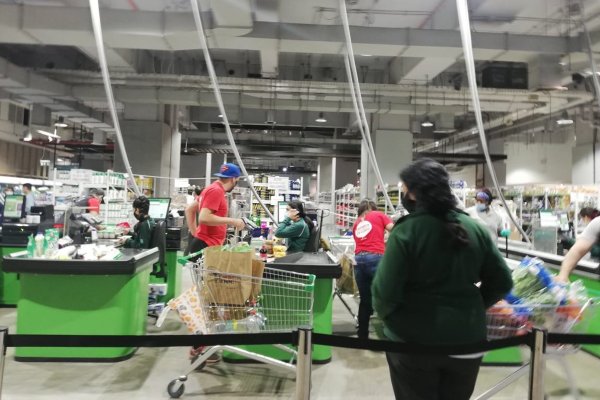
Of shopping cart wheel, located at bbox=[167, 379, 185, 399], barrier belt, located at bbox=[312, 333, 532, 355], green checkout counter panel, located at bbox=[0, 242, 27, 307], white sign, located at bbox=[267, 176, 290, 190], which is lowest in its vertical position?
shopping cart wheel, located at bbox=[167, 379, 185, 399]

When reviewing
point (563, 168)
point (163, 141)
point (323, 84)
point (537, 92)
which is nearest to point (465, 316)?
point (323, 84)

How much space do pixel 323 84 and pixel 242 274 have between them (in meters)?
8.57

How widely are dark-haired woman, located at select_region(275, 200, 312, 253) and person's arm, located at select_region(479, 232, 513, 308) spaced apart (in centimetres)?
274

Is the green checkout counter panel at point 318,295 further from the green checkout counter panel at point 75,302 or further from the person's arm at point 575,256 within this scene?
the person's arm at point 575,256

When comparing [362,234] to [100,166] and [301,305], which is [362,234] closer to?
[301,305]

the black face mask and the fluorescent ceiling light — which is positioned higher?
the fluorescent ceiling light

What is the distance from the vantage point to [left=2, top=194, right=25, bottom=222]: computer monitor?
224 inches

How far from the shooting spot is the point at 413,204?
193cm

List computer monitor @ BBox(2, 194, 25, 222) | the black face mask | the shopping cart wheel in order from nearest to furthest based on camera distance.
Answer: the black face mask
the shopping cart wheel
computer monitor @ BBox(2, 194, 25, 222)

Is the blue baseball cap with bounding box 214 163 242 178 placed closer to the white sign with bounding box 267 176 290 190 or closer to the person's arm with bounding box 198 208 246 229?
the person's arm with bounding box 198 208 246 229

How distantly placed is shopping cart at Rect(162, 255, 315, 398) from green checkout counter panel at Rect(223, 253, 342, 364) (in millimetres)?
420

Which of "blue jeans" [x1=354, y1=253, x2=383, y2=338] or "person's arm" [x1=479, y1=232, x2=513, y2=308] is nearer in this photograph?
"person's arm" [x1=479, y1=232, x2=513, y2=308]

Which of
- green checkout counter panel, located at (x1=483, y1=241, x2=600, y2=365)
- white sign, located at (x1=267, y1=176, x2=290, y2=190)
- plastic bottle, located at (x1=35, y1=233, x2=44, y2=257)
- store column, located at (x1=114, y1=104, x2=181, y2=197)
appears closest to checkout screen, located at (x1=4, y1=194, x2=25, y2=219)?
plastic bottle, located at (x1=35, y1=233, x2=44, y2=257)

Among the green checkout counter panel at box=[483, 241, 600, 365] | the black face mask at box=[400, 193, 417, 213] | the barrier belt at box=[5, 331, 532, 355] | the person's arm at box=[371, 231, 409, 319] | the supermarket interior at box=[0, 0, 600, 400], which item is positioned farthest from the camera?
the green checkout counter panel at box=[483, 241, 600, 365]
